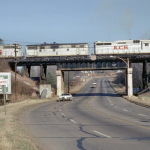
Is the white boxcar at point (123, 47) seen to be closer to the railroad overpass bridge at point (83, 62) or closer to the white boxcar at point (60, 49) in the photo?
the railroad overpass bridge at point (83, 62)

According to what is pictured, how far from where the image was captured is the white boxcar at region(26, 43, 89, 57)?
245 ft

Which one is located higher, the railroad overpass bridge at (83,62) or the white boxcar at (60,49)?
the white boxcar at (60,49)

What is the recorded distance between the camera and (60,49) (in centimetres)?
7512

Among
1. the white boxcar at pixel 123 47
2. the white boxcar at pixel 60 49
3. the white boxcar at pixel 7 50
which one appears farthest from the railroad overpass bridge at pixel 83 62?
the white boxcar at pixel 7 50

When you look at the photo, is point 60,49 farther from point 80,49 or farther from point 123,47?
point 123,47

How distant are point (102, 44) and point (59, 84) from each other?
42.0 ft

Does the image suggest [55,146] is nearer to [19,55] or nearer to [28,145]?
[28,145]

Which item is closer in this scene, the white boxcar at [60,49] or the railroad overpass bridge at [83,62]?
the railroad overpass bridge at [83,62]

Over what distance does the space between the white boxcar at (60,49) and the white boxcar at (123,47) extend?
2.91 m

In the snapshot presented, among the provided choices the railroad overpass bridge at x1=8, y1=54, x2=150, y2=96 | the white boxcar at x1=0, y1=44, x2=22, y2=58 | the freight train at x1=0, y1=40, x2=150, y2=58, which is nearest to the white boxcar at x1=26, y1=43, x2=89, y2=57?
the freight train at x1=0, y1=40, x2=150, y2=58

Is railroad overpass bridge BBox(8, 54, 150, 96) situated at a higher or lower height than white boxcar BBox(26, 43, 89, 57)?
lower

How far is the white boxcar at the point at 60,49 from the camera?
74.7 m

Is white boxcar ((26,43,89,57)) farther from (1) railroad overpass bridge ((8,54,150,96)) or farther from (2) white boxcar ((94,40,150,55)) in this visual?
(2) white boxcar ((94,40,150,55))

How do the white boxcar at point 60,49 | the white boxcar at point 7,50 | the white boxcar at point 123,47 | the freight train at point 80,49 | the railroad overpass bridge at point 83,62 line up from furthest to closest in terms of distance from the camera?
the white boxcar at point 7,50 → the white boxcar at point 60,49 → the freight train at point 80,49 → the white boxcar at point 123,47 → the railroad overpass bridge at point 83,62
